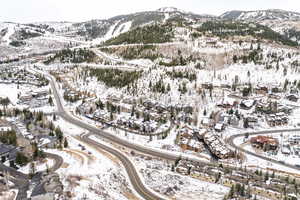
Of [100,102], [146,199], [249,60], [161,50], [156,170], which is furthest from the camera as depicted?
[161,50]

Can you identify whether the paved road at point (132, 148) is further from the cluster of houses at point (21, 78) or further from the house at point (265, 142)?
the cluster of houses at point (21, 78)

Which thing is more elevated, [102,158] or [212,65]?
[212,65]

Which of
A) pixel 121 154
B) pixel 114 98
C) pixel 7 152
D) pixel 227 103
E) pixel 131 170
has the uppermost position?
pixel 114 98

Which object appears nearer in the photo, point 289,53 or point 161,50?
point 289,53

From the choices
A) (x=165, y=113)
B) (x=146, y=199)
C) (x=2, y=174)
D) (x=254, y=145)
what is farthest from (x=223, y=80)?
(x=2, y=174)

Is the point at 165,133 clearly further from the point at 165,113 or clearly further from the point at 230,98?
the point at 230,98

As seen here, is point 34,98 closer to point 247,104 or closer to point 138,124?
point 138,124

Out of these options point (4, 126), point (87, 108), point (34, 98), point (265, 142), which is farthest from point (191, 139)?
point (34, 98)

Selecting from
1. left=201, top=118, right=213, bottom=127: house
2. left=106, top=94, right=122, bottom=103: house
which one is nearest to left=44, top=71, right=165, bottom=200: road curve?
left=106, top=94, right=122, bottom=103: house
